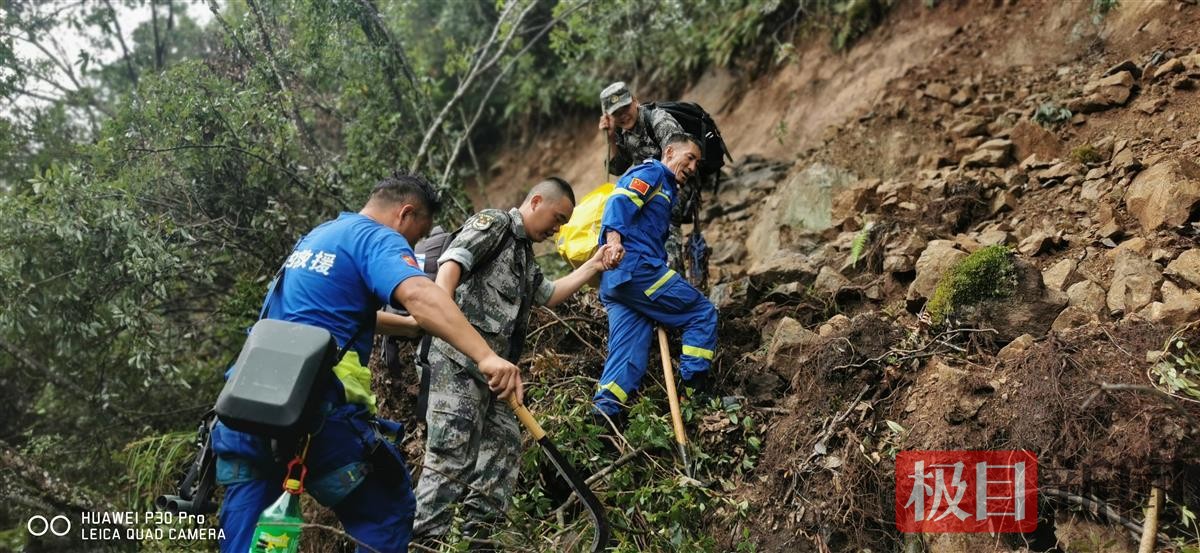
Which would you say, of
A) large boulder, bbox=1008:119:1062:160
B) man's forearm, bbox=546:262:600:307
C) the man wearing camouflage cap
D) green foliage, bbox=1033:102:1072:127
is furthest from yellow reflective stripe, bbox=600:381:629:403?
green foliage, bbox=1033:102:1072:127

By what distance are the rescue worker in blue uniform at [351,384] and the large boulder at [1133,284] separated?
10.8 feet

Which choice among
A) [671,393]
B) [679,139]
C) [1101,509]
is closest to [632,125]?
[679,139]

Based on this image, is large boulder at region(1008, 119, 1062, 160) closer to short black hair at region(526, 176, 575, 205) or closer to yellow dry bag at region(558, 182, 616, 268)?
yellow dry bag at region(558, 182, 616, 268)

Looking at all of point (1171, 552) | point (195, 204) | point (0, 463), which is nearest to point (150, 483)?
point (0, 463)

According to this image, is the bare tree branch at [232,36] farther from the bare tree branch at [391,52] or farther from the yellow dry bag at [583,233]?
the yellow dry bag at [583,233]

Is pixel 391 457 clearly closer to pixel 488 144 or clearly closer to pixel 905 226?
pixel 905 226

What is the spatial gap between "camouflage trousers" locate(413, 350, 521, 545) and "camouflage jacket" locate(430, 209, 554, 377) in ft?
0.37

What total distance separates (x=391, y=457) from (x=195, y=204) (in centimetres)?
487

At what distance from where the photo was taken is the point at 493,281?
15.2 feet

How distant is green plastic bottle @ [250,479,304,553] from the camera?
3.26 meters

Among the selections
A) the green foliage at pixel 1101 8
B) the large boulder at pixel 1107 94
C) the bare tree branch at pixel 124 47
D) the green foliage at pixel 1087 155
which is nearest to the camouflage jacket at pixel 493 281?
the green foliage at pixel 1087 155

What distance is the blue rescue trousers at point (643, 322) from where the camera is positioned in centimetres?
525

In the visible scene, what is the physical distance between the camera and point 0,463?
206 inches

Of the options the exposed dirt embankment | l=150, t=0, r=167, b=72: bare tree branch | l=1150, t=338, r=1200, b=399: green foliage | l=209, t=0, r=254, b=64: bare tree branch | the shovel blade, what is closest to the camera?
l=1150, t=338, r=1200, b=399: green foliage
